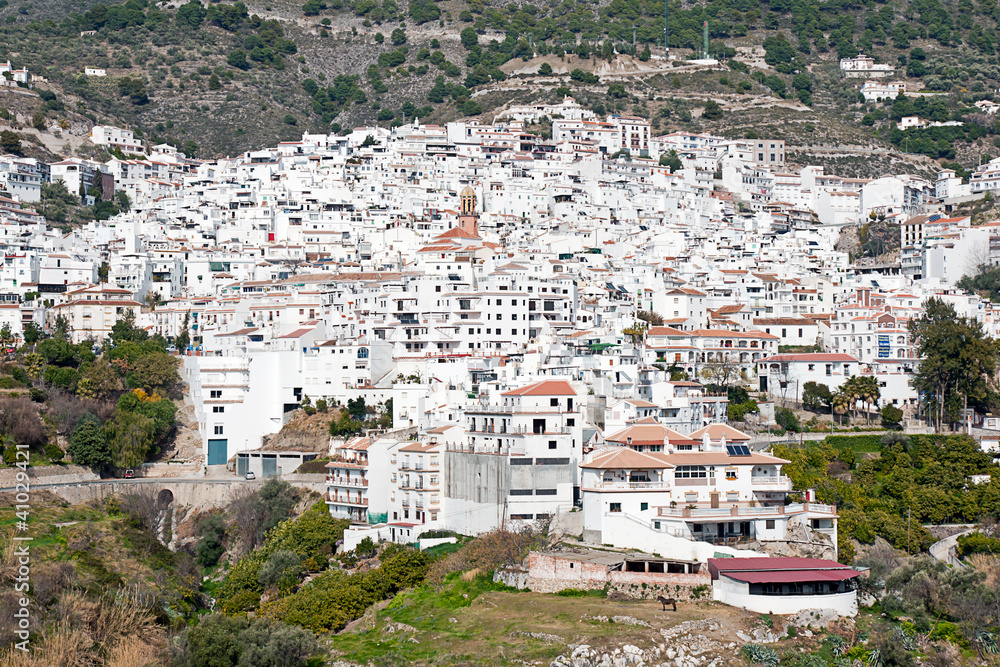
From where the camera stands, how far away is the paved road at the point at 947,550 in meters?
43.8

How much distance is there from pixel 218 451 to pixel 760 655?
33.1m

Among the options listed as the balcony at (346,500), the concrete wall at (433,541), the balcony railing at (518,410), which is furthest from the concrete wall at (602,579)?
the balcony at (346,500)

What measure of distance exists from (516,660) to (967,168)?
94146mm

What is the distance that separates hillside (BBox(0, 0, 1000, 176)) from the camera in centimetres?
12225

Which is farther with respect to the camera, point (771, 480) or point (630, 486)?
point (771, 480)

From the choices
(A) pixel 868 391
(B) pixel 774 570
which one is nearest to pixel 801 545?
(B) pixel 774 570

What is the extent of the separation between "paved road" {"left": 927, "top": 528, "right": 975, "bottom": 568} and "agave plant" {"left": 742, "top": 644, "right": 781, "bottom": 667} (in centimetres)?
1226

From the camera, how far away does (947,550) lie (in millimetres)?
44625

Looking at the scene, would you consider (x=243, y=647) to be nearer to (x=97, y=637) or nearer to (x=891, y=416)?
(x=97, y=637)

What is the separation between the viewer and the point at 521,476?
4409cm

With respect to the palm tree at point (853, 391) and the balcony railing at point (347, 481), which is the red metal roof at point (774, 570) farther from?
the palm tree at point (853, 391)

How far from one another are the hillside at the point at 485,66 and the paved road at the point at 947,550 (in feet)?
241

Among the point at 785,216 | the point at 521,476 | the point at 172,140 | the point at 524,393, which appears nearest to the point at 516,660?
the point at 521,476

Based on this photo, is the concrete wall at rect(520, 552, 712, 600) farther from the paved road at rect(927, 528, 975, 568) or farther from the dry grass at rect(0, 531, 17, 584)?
the dry grass at rect(0, 531, 17, 584)
